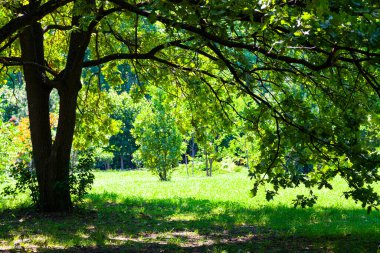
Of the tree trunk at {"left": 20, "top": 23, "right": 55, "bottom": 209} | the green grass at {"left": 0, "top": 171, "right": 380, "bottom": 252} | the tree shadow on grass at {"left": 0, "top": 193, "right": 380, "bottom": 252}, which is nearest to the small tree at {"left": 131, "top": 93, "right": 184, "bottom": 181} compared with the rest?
the green grass at {"left": 0, "top": 171, "right": 380, "bottom": 252}

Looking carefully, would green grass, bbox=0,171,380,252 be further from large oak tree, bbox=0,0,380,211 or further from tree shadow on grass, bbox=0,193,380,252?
large oak tree, bbox=0,0,380,211

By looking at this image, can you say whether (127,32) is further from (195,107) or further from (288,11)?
(288,11)

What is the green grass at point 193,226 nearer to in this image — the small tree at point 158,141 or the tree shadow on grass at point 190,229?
the tree shadow on grass at point 190,229

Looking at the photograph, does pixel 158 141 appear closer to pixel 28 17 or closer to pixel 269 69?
pixel 269 69

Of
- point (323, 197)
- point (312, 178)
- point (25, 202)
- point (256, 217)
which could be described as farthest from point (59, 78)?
point (323, 197)

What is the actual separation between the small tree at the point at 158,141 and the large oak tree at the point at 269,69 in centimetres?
1480

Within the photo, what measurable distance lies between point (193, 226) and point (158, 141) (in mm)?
19007

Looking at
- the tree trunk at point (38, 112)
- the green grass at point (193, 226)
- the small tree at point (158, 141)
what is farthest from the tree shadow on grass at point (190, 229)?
the small tree at point (158, 141)

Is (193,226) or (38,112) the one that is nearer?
(193,226)

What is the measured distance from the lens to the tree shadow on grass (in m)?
7.25

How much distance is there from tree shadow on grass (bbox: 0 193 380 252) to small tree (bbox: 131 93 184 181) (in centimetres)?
1543

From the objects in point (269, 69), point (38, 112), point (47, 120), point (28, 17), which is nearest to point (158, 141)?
point (47, 120)

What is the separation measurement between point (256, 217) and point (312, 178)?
326 centimetres

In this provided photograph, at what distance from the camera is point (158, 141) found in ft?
92.8
